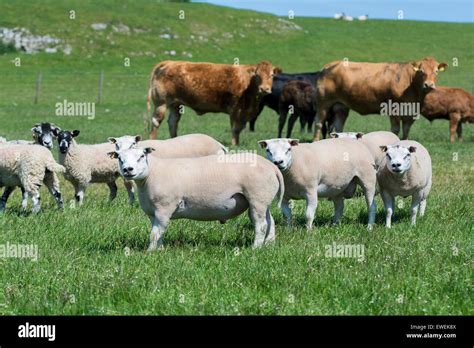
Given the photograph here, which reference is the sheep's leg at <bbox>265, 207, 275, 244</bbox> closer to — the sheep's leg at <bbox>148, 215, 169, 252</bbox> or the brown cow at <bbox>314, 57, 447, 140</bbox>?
the sheep's leg at <bbox>148, 215, 169, 252</bbox>

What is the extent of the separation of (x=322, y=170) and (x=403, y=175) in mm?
986

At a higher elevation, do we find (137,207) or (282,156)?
(282,156)

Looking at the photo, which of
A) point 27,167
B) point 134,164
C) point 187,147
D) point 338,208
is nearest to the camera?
point 134,164

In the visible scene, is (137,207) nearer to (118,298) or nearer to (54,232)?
(54,232)

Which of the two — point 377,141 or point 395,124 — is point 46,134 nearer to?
point 377,141

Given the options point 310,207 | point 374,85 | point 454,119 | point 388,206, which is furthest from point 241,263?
point 454,119

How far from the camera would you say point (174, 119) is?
2034cm

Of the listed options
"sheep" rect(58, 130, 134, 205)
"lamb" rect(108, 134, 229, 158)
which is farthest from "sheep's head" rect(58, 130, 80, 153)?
"lamb" rect(108, 134, 229, 158)

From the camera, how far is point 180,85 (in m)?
20.4

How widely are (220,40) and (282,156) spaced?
2175 inches

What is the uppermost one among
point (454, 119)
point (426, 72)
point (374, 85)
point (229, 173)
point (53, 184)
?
point (426, 72)

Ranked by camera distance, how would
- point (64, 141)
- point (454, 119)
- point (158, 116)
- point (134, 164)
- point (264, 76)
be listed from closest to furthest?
point (134, 164) < point (64, 141) < point (264, 76) < point (158, 116) < point (454, 119)
